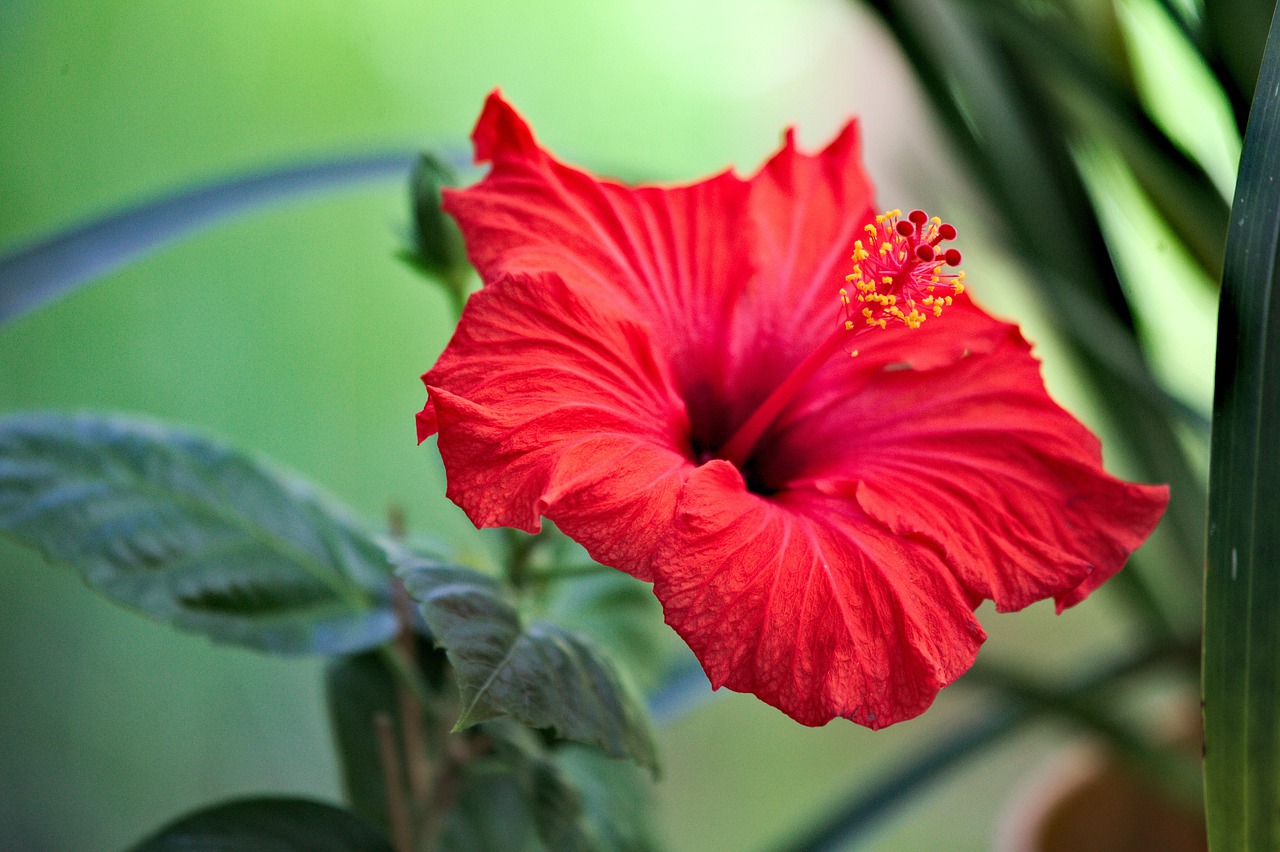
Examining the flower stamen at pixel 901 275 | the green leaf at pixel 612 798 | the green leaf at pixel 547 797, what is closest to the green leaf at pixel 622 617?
the green leaf at pixel 612 798

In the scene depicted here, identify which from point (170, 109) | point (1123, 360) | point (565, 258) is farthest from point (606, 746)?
point (170, 109)

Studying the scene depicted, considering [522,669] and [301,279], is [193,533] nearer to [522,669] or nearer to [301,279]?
[522,669]

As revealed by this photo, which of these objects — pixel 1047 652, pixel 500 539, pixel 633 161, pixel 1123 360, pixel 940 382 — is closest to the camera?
pixel 940 382

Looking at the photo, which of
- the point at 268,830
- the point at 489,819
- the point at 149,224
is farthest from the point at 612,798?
the point at 149,224

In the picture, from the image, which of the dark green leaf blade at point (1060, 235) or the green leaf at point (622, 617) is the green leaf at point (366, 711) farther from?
the dark green leaf blade at point (1060, 235)

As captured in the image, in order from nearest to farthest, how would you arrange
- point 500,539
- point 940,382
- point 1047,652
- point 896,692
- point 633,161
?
1. point 896,692
2. point 940,382
3. point 500,539
4. point 633,161
5. point 1047,652

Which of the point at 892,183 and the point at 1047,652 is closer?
the point at 892,183

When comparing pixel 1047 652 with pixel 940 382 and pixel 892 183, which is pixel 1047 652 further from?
pixel 940 382
